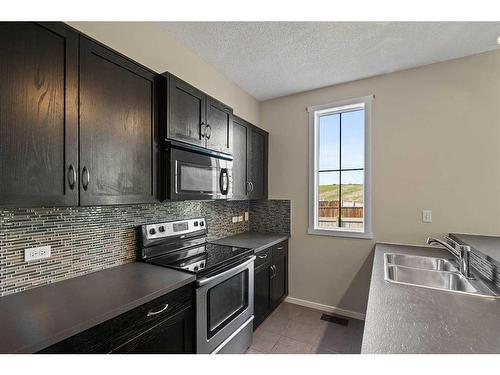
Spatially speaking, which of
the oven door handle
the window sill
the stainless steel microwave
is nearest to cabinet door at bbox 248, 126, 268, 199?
the stainless steel microwave

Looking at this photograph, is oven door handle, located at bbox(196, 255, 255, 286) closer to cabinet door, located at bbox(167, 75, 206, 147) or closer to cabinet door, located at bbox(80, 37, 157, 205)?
cabinet door, located at bbox(80, 37, 157, 205)

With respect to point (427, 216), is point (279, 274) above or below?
below

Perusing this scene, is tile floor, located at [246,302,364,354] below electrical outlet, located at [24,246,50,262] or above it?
below

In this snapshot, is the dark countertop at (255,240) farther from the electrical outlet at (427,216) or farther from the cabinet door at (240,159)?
the electrical outlet at (427,216)

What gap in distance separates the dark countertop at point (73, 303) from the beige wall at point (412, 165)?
1.89 meters

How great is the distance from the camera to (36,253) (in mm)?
1266

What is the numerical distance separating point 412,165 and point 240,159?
1761mm

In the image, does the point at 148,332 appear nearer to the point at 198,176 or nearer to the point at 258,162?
the point at 198,176

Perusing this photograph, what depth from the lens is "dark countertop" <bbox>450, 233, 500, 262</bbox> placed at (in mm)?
1465

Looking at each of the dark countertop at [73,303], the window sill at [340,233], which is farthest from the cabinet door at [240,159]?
the dark countertop at [73,303]

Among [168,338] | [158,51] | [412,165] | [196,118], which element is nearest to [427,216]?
[412,165]

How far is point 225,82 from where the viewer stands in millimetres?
2662
